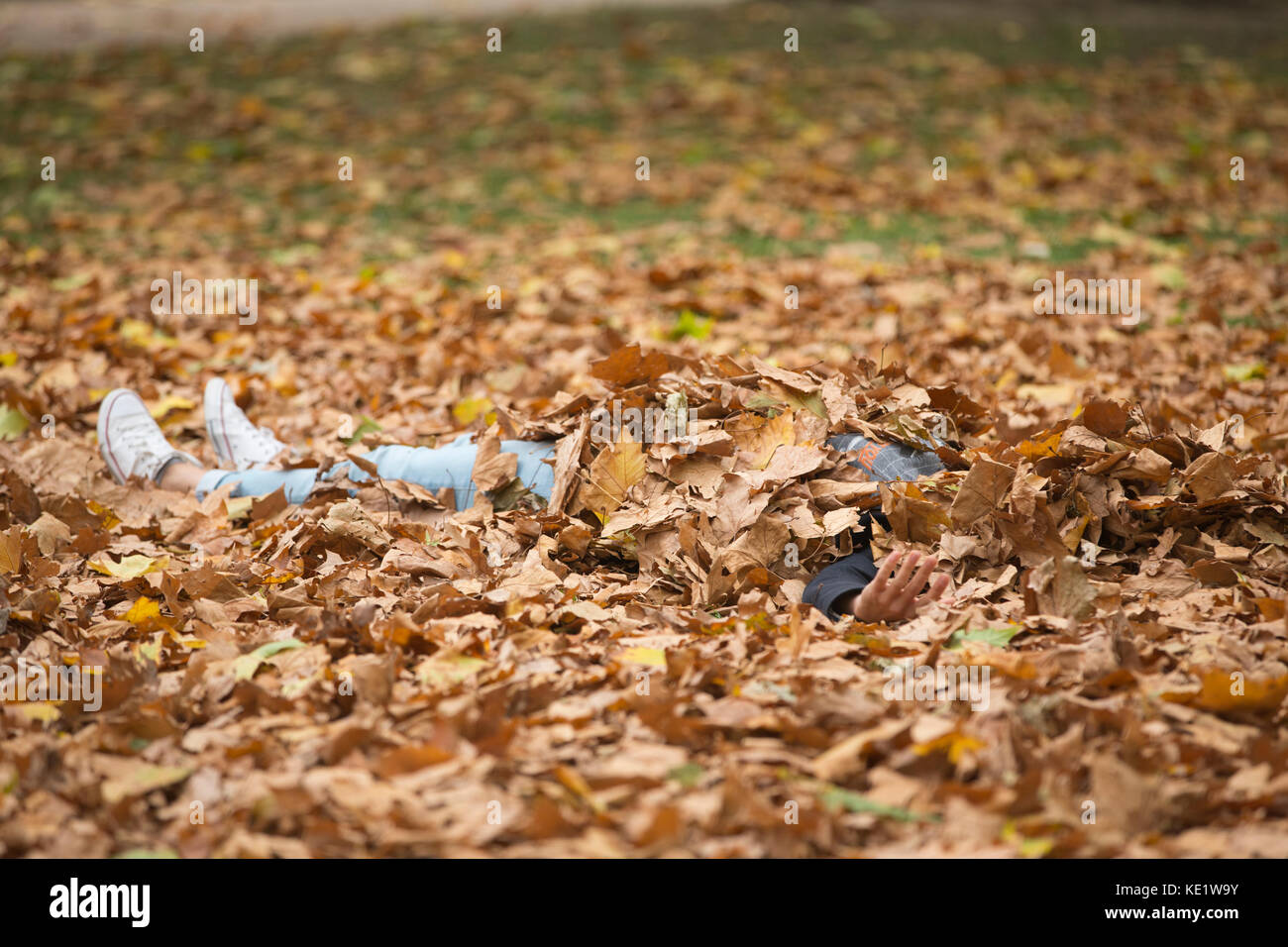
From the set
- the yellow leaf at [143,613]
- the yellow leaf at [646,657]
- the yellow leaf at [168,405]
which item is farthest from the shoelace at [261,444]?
the yellow leaf at [646,657]

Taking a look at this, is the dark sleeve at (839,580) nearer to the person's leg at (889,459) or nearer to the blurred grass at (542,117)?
the person's leg at (889,459)

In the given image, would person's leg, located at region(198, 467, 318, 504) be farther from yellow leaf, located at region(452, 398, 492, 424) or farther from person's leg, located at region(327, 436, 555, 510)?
yellow leaf, located at region(452, 398, 492, 424)

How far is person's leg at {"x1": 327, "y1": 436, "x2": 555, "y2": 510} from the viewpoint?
332 cm

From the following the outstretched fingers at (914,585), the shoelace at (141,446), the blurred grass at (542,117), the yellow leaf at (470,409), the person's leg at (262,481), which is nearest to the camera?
the outstretched fingers at (914,585)

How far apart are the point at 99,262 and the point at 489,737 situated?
558 cm

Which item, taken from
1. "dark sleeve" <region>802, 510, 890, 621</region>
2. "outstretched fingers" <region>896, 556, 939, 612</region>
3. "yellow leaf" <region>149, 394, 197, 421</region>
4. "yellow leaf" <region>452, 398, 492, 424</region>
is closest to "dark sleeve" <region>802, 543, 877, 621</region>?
"dark sleeve" <region>802, 510, 890, 621</region>

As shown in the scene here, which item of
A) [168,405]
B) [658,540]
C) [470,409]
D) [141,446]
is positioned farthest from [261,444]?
[658,540]

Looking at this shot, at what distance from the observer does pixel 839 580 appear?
9.12 feet

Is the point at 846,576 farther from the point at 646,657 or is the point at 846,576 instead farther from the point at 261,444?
the point at 261,444

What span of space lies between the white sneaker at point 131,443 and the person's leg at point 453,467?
2.57 feet

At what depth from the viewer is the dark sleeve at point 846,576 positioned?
2.73 meters
